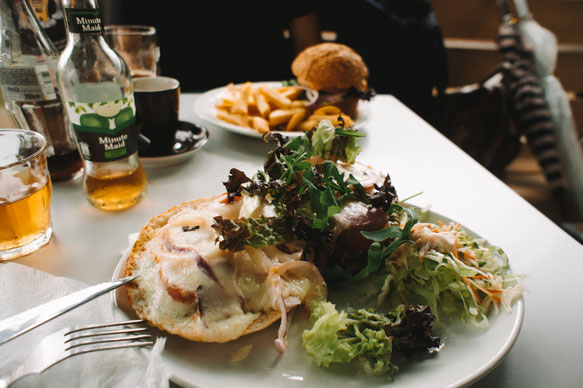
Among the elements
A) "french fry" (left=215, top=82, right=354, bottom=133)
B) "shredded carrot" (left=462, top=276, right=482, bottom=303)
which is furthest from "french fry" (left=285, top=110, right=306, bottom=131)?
"shredded carrot" (left=462, top=276, right=482, bottom=303)

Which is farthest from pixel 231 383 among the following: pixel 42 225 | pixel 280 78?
pixel 280 78

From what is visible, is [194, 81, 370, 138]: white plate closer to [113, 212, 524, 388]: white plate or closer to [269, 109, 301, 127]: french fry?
[269, 109, 301, 127]: french fry

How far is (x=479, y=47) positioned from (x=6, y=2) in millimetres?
4248

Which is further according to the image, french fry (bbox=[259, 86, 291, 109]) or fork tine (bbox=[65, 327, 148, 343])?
french fry (bbox=[259, 86, 291, 109])

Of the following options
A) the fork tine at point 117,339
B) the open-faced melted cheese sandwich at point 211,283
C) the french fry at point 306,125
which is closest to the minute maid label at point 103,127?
the open-faced melted cheese sandwich at point 211,283

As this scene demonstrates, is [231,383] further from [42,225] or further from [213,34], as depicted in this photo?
[213,34]

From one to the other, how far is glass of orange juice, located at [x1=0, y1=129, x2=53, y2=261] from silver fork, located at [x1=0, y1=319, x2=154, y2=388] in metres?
0.42

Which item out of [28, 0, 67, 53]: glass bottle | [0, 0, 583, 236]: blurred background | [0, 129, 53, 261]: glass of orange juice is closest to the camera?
[0, 129, 53, 261]: glass of orange juice

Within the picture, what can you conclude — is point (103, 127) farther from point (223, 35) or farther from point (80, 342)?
point (223, 35)

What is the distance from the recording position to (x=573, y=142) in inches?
122

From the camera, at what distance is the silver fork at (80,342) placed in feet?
2.12

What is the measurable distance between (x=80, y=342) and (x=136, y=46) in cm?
156

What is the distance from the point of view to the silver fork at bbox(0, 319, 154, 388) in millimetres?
646

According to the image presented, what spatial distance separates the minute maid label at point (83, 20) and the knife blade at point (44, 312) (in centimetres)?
65
